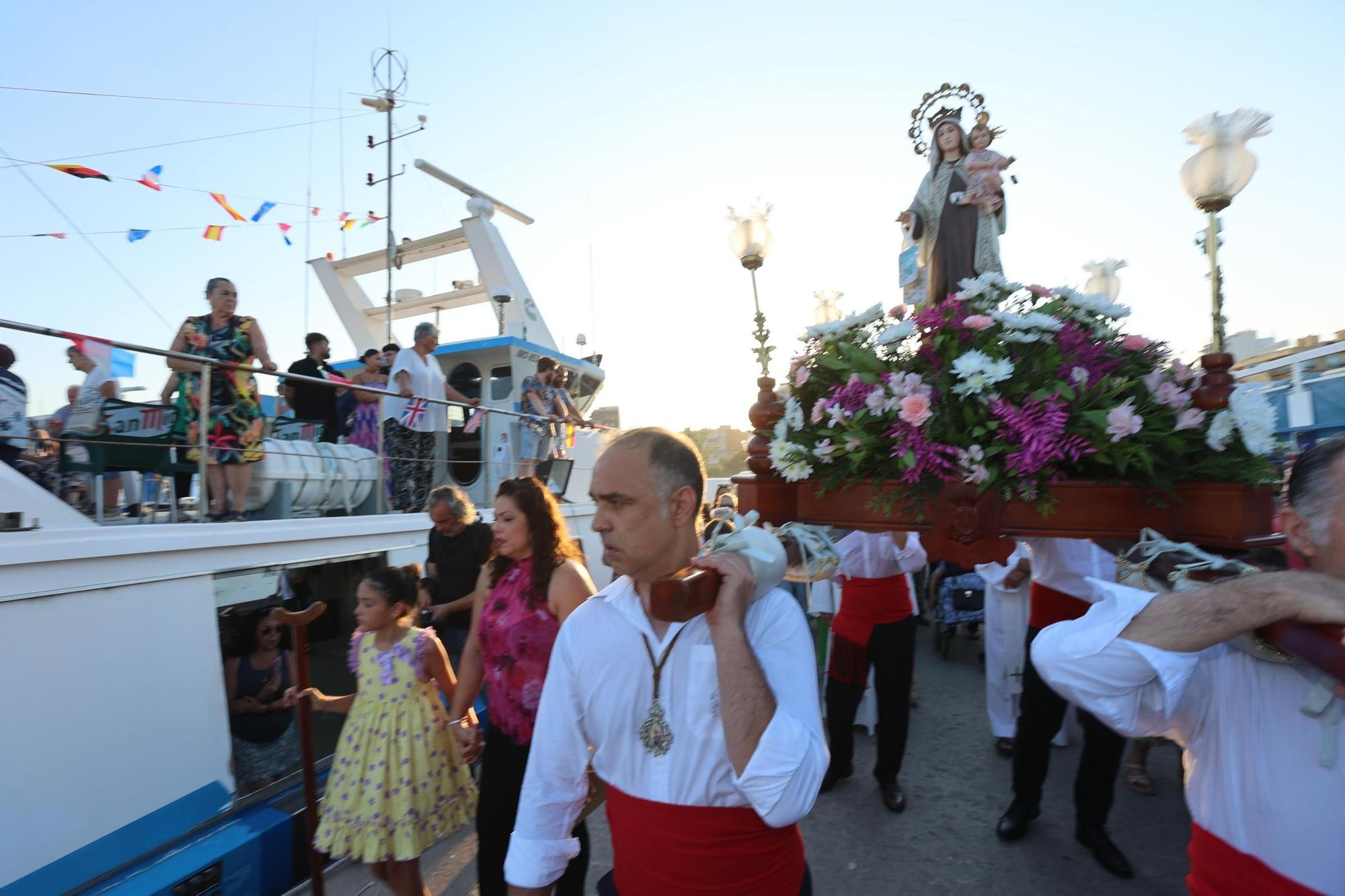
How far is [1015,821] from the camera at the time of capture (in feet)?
12.0

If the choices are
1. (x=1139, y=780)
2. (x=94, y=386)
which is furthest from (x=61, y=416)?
(x=1139, y=780)

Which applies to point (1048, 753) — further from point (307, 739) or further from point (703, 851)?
point (307, 739)

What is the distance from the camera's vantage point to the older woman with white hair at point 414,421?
661cm

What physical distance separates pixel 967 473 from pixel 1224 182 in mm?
1237

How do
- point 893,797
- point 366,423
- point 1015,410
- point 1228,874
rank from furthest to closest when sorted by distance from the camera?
point 366,423 < point 893,797 < point 1015,410 < point 1228,874

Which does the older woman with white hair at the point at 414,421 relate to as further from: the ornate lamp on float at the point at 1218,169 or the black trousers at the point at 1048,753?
the ornate lamp on float at the point at 1218,169

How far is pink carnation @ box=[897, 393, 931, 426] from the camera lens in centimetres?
200

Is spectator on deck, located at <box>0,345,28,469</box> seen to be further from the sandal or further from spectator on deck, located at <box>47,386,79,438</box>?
the sandal

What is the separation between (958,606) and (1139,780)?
10.9 ft

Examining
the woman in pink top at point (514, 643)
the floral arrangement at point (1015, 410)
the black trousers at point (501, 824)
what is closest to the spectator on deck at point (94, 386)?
the woman in pink top at point (514, 643)

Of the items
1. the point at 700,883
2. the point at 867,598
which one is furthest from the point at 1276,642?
the point at 867,598

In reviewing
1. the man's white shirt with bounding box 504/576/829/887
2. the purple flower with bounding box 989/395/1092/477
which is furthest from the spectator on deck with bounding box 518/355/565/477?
the purple flower with bounding box 989/395/1092/477

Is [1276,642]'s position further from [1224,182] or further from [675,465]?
[1224,182]

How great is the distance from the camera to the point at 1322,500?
56.5 inches
